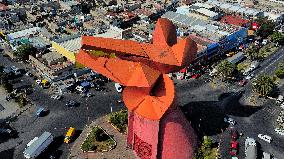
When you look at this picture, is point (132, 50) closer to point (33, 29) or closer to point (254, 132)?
point (254, 132)

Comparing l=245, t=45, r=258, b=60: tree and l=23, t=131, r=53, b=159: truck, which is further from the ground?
l=23, t=131, r=53, b=159: truck

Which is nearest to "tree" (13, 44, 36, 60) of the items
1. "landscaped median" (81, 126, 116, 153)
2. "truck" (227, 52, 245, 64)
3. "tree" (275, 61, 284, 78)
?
"landscaped median" (81, 126, 116, 153)

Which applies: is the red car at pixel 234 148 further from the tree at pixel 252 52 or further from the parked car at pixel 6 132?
the parked car at pixel 6 132

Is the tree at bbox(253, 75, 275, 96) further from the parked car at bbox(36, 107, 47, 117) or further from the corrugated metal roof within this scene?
the parked car at bbox(36, 107, 47, 117)

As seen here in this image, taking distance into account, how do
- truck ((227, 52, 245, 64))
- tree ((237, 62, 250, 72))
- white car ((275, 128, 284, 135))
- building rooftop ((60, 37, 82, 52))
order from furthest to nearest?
1. truck ((227, 52, 245, 64))
2. tree ((237, 62, 250, 72))
3. building rooftop ((60, 37, 82, 52))
4. white car ((275, 128, 284, 135))

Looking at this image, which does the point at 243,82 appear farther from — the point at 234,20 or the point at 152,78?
the point at 152,78

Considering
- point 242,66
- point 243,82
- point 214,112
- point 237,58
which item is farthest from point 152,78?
point 237,58

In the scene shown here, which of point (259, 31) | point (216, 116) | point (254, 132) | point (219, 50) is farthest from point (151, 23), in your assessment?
point (254, 132)
